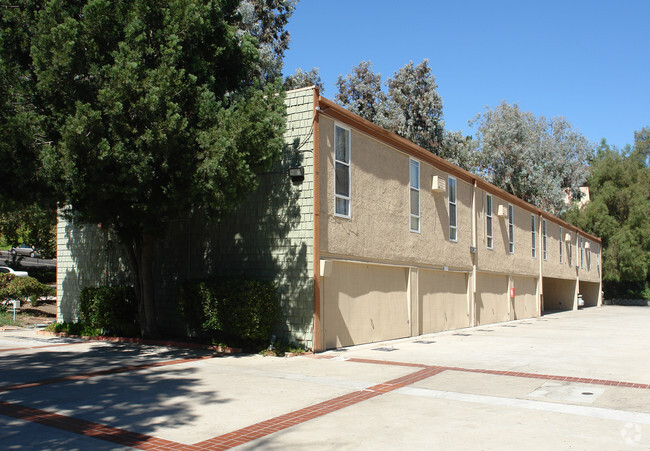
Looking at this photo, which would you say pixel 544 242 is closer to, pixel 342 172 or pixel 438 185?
pixel 438 185

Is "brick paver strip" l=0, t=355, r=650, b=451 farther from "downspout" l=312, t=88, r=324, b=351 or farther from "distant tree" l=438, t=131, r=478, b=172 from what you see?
"distant tree" l=438, t=131, r=478, b=172

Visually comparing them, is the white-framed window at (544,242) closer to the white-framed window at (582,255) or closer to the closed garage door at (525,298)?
the closed garage door at (525,298)

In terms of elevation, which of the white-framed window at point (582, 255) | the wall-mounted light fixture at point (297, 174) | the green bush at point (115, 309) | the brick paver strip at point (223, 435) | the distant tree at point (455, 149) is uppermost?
the distant tree at point (455, 149)

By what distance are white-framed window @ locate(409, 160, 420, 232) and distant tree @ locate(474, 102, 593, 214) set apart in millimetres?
30395

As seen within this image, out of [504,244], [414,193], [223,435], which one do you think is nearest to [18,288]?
[414,193]

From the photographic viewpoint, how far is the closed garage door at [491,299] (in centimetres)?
2264

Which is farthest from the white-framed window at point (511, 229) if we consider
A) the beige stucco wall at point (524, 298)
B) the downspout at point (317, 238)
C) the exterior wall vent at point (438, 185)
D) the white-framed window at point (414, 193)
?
the downspout at point (317, 238)

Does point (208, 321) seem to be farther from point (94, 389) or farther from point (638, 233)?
point (638, 233)

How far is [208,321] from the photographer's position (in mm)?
12734

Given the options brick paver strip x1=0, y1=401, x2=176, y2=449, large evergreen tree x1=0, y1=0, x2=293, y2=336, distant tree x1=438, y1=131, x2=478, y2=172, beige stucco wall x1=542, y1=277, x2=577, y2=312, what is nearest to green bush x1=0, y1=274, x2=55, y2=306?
large evergreen tree x1=0, y1=0, x2=293, y2=336

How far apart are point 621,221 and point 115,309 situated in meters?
44.3

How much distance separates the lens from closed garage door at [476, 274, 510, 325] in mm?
22641

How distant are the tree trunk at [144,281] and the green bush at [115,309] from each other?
0.86 m

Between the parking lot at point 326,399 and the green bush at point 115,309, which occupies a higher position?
the green bush at point 115,309
